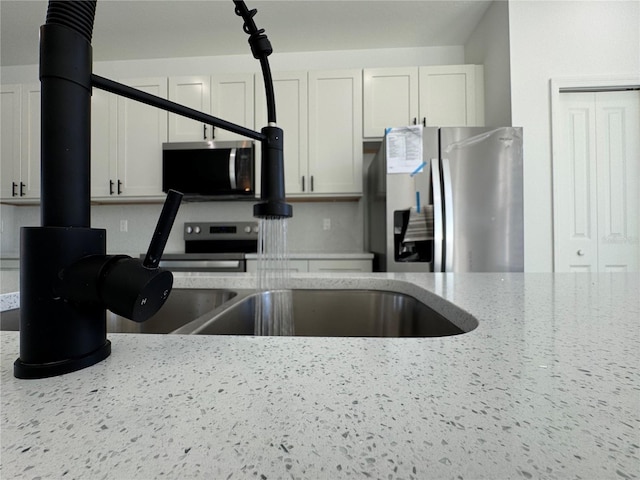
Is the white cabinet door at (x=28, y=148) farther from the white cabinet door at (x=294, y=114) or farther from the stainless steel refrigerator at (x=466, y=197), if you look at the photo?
the stainless steel refrigerator at (x=466, y=197)

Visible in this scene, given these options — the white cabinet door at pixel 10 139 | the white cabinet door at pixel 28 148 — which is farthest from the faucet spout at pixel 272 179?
the white cabinet door at pixel 10 139

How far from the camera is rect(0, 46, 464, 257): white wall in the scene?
2742 mm

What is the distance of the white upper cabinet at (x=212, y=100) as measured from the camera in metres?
2.51

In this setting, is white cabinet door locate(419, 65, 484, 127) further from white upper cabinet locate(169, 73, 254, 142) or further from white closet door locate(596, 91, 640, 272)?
white upper cabinet locate(169, 73, 254, 142)

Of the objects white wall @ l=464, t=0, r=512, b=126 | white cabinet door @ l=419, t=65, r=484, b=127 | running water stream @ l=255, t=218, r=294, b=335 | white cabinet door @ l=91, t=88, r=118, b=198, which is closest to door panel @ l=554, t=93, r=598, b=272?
white wall @ l=464, t=0, r=512, b=126

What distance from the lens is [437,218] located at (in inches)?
75.0

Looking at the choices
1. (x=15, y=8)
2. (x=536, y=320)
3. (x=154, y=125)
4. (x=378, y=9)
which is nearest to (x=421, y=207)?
(x=378, y=9)

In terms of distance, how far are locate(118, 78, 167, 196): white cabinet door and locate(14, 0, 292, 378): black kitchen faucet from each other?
257 centimetres

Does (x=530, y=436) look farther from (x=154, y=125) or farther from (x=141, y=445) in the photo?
(x=154, y=125)

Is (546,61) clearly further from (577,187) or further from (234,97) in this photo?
(234,97)

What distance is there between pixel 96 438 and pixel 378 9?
2.77 meters

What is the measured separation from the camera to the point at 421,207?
1.98m

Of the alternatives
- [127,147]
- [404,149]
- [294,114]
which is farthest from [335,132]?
[127,147]

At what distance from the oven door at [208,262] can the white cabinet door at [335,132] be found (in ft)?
2.58
